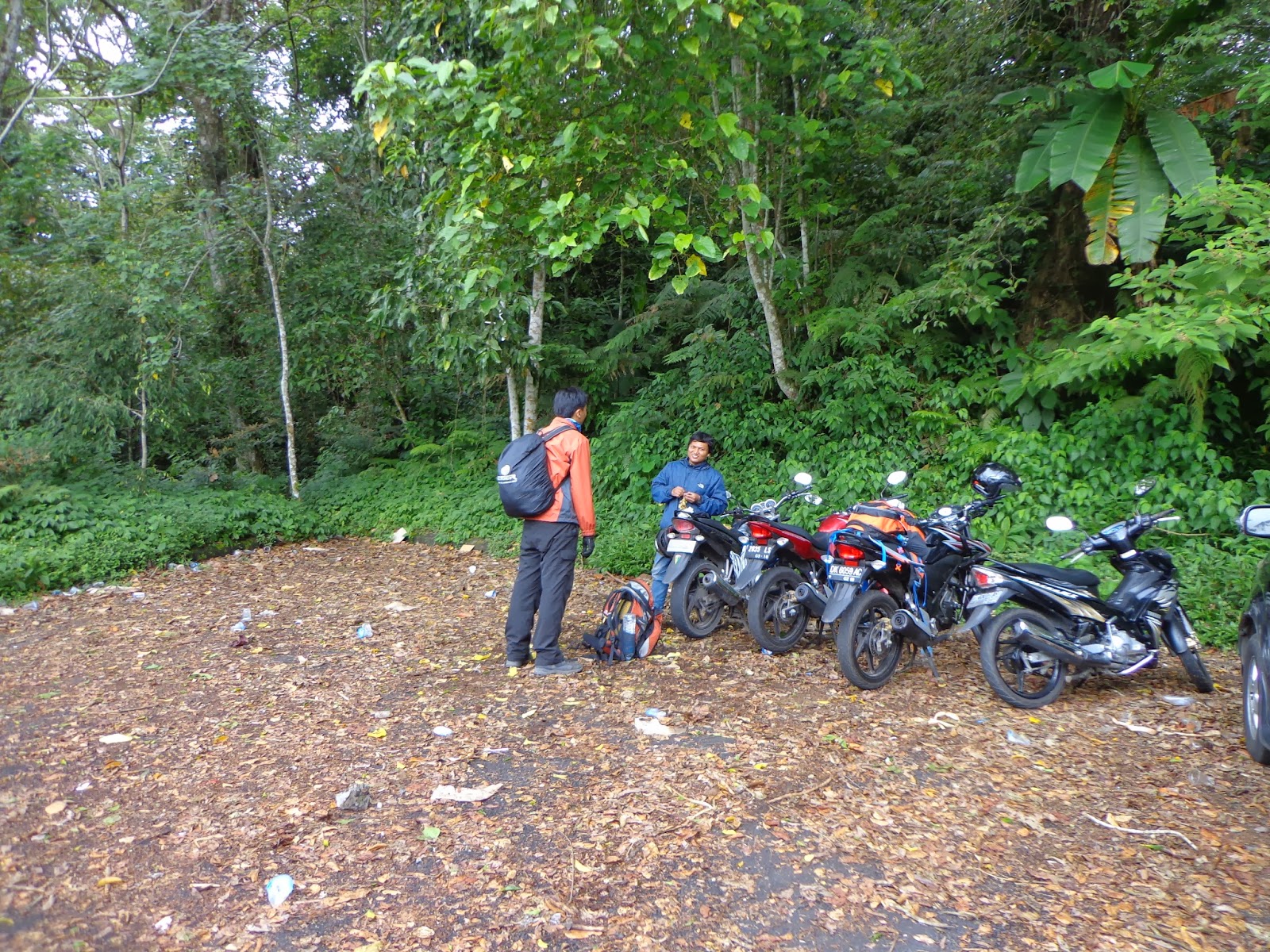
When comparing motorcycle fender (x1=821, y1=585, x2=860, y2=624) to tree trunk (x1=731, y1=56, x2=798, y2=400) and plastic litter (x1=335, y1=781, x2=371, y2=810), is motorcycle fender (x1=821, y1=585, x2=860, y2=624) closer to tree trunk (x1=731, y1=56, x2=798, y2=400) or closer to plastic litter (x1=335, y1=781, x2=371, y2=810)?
plastic litter (x1=335, y1=781, x2=371, y2=810)

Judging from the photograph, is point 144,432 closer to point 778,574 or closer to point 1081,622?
point 778,574

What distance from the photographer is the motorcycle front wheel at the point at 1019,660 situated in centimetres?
503

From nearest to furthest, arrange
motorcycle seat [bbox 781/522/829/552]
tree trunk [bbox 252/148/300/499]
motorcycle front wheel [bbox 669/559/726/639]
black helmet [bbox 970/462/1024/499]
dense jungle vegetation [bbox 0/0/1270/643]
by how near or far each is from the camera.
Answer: black helmet [bbox 970/462/1024/499] < motorcycle seat [bbox 781/522/829/552] < motorcycle front wheel [bbox 669/559/726/639] < dense jungle vegetation [bbox 0/0/1270/643] < tree trunk [bbox 252/148/300/499]

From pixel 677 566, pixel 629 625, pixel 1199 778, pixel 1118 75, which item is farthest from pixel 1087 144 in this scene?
pixel 629 625

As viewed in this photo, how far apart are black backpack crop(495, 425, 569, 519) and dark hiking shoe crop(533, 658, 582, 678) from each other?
1.01 meters

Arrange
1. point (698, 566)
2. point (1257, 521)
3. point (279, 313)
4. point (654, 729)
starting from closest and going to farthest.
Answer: point (1257, 521) → point (654, 729) → point (698, 566) → point (279, 313)

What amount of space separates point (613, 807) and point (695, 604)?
2823mm

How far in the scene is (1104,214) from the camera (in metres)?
7.47

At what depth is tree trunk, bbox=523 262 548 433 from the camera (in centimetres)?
961

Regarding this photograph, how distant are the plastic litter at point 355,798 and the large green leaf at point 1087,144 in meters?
7.07

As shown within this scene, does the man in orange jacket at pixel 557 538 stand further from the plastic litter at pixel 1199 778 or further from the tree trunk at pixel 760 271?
A: the tree trunk at pixel 760 271

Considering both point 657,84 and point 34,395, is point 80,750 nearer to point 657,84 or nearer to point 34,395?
point 657,84

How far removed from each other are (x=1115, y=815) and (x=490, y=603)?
5.39 metres

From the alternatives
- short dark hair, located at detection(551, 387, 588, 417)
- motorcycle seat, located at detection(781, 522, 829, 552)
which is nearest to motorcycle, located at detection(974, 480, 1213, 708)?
motorcycle seat, located at detection(781, 522, 829, 552)
